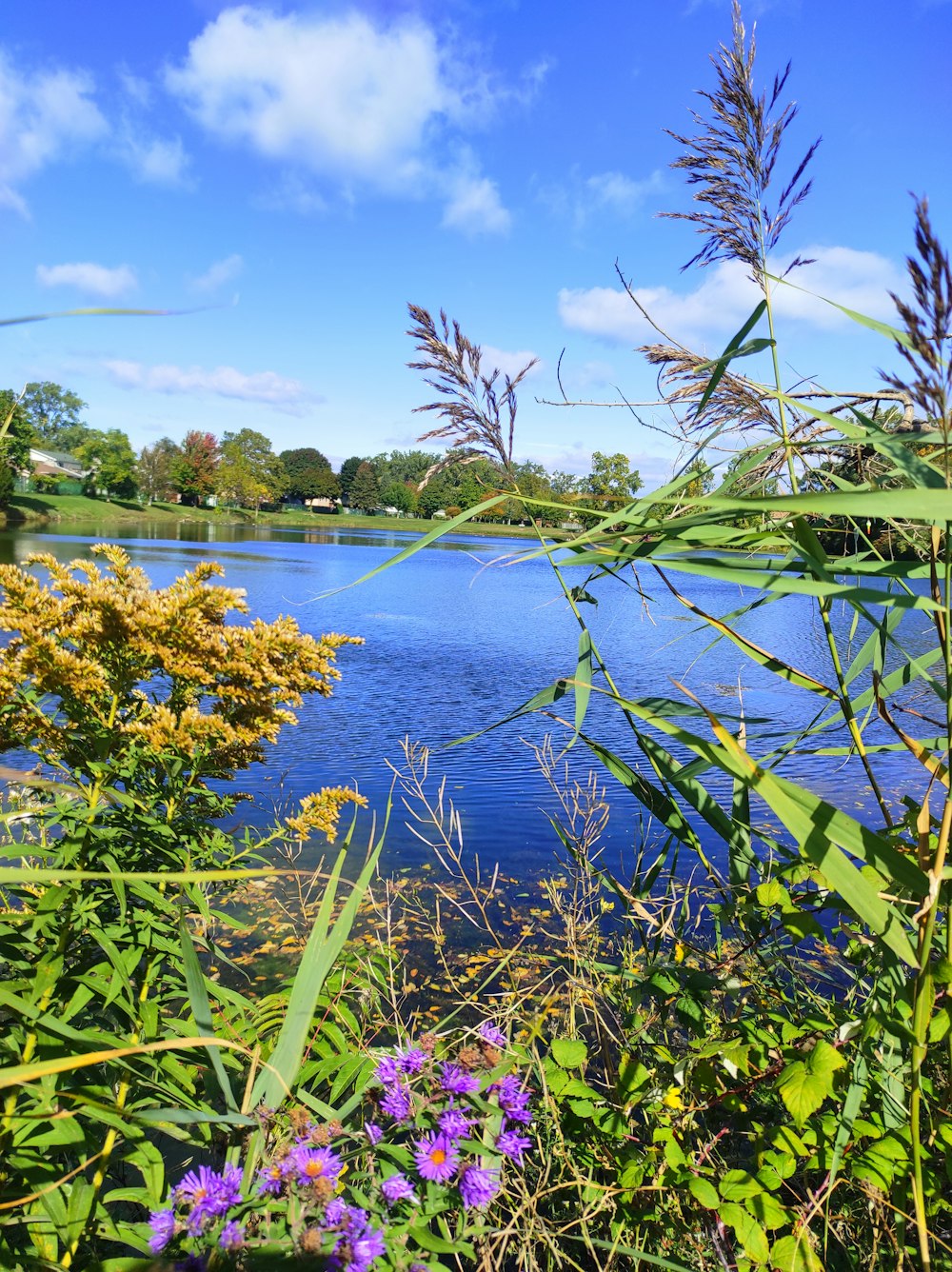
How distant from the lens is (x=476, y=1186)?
108 centimetres

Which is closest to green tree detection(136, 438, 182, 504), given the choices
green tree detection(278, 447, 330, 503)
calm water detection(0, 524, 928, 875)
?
green tree detection(278, 447, 330, 503)

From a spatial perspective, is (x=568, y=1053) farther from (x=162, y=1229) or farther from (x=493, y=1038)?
(x=162, y=1229)

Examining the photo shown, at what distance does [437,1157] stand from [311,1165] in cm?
17

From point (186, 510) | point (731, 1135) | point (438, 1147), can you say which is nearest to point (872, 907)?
point (438, 1147)

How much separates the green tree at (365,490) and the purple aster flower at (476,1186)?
→ 110 meters

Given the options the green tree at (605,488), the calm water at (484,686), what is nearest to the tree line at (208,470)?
the calm water at (484,686)

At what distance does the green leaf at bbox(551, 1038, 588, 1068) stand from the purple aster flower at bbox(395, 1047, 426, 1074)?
422 millimetres

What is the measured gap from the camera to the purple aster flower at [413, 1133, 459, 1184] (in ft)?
3.52

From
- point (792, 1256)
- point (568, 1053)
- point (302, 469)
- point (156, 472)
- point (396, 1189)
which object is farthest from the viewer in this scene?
point (302, 469)

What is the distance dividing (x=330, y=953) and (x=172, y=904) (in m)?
0.80

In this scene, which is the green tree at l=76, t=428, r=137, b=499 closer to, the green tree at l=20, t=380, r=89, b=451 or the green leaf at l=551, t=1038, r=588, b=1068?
the green tree at l=20, t=380, r=89, b=451

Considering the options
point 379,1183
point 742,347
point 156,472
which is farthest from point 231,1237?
point 156,472

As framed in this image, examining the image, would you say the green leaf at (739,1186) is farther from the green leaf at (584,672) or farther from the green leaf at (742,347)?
the green leaf at (742,347)

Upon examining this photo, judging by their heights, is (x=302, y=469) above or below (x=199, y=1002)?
above
